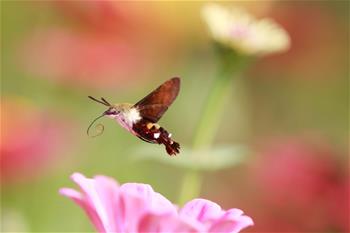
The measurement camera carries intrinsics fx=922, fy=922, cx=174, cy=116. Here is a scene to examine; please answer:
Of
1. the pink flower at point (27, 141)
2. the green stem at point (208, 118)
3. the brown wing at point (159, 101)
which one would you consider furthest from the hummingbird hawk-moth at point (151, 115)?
the pink flower at point (27, 141)

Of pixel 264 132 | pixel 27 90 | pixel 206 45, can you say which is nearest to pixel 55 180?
pixel 27 90

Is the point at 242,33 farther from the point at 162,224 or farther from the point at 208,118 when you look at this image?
the point at 162,224

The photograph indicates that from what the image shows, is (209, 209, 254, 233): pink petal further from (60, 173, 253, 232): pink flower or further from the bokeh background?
the bokeh background

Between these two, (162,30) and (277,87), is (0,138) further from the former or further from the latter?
(277,87)

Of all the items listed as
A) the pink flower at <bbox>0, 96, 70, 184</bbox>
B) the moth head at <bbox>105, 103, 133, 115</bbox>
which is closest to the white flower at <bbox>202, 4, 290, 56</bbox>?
the pink flower at <bbox>0, 96, 70, 184</bbox>

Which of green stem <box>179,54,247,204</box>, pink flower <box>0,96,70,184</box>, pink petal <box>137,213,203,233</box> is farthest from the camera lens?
pink flower <box>0,96,70,184</box>

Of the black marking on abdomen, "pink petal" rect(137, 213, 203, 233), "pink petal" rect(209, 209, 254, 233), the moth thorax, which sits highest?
the moth thorax

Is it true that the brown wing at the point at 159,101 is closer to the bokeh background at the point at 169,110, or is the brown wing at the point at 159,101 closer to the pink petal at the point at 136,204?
the pink petal at the point at 136,204

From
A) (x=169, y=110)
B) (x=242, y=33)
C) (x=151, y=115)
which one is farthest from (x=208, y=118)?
(x=169, y=110)
